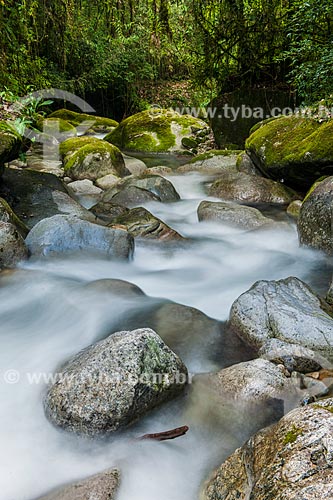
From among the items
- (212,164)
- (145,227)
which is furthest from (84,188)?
(212,164)

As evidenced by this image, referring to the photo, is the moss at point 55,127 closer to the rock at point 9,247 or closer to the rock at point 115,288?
the rock at point 9,247

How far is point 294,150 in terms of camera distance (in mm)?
7062

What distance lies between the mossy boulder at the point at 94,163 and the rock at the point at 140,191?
30.4 inches

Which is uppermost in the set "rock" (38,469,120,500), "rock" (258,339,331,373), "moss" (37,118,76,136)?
"moss" (37,118,76,136)

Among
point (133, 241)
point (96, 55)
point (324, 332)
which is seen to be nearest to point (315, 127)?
point (133, 241)

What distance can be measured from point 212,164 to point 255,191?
317 cm

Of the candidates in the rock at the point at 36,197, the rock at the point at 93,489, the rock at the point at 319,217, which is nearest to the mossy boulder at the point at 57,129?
the rock at the point at 36,197

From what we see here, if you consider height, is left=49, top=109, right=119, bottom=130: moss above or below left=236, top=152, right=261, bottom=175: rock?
above

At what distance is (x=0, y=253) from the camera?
Result: 4539 millimetres

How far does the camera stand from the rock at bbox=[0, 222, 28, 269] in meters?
4.56

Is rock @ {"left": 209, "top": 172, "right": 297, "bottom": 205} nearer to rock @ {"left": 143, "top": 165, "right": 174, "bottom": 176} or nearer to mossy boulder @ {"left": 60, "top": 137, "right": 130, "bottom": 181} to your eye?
rock @ {"left": 143, "top": 165, "right": 174, "bottom": 176}

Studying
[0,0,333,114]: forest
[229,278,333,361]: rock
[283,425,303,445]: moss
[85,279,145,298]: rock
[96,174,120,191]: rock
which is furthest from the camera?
[96,174,120,191]: rock

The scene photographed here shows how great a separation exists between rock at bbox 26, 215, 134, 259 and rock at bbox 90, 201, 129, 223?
4.60 feet

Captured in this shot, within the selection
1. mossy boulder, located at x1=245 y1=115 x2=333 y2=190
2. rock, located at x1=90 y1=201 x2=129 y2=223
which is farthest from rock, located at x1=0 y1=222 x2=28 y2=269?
mossy boulder, located at x1=245 y1=115 x2=333 y2=190
